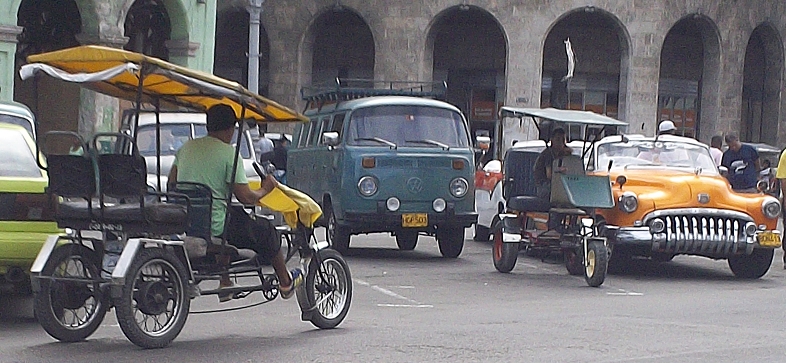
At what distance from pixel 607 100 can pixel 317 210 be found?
33.5m

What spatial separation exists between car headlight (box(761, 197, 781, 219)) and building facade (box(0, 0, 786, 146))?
23866 millimetres

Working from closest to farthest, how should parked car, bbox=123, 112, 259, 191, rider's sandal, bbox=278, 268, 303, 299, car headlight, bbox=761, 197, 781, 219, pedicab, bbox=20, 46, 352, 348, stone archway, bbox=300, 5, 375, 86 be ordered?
pedicab, bbox=20, 46, 352, 348, rider's sandal, bbox=278, 268, 303, 299, car headlight, bbox=761, 197, 781, 219, parked car, bbox=123, 112, 259, 191, stone archway, bbox=300, 5, 375, 86

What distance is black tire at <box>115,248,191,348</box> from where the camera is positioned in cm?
859

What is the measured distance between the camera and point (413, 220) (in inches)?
667

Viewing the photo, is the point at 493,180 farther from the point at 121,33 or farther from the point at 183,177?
the point at 183,177

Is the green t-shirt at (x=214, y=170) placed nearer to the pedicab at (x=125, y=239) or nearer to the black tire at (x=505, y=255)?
the pedicab at (x=125, y=239)

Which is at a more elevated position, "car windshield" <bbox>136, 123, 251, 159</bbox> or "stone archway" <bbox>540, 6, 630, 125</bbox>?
"stone archway" <bbox>540, 6, 630, 125</bbox>

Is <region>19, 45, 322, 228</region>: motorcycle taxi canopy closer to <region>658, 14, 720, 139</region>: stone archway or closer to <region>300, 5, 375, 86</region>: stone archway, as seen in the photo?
<region>300, 5, 375, 86</region>: stone archway

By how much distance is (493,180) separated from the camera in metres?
20.8

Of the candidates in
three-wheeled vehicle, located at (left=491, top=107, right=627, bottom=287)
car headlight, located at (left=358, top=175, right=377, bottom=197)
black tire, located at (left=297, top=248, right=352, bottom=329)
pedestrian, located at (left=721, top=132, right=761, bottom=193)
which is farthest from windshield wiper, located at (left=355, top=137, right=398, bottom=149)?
black tire, located at (left=297, top=248, right=352, bottom=329)

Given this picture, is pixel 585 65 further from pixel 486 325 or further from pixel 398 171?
pixel 486 325

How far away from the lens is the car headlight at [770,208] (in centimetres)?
1549

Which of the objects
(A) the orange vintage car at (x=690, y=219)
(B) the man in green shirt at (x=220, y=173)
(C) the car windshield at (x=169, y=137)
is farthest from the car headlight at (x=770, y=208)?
(B) the man in green shirt at (x=220, y=173)

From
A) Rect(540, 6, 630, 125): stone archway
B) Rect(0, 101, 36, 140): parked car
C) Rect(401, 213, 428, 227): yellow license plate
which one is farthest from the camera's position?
Rect(540, 6, 630, 125): stone archway
